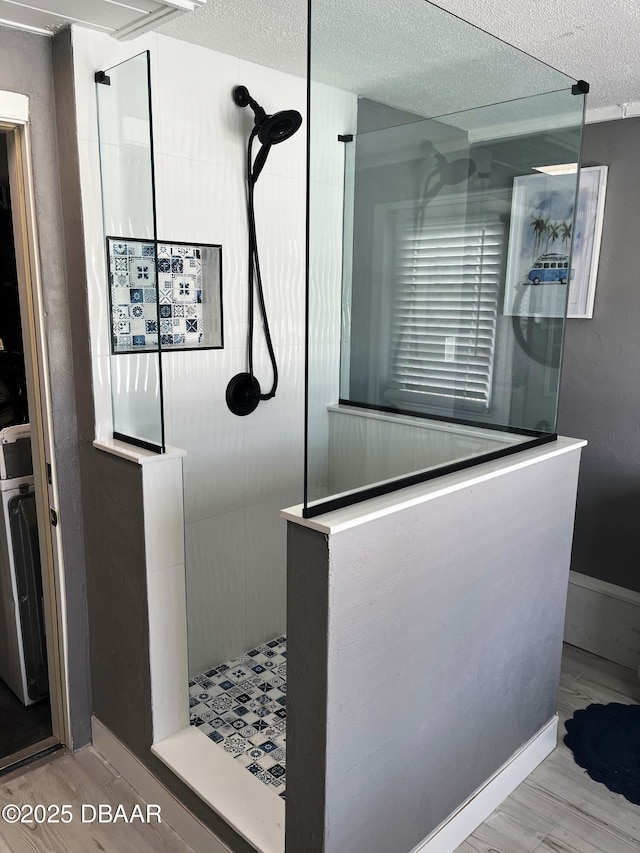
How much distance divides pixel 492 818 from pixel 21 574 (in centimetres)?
179

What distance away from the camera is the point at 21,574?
96.1 inches

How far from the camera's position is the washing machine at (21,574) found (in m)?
2.39

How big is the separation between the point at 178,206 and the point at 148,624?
135cm

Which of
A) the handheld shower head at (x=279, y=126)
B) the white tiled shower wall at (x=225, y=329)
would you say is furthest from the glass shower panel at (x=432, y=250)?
the white tiled shower wall at (x=225, y=329)

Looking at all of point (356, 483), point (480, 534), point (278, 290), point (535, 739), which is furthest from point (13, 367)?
point (535, 739)

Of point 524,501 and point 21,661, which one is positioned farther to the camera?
point 21,661

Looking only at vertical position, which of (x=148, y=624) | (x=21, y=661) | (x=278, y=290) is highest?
(x=278, y=290)

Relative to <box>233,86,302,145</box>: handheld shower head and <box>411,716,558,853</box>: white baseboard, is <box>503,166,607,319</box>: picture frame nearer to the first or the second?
<box>233,86,302,145</box>: handheld shower head

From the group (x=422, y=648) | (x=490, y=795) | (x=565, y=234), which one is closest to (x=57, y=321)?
(x=422, y=648)

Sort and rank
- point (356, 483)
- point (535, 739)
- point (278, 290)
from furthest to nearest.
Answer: point (278, 290) < point (535, 739) < point (356, 483)

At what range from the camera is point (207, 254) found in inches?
92.3

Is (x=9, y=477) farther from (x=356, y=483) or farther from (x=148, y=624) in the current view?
(x=356, y=483)

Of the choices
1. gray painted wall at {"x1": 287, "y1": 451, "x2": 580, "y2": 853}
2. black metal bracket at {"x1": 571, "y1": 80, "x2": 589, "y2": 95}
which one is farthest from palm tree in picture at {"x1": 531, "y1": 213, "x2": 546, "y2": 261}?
gray painted wall at {"x1": 287, "y1": 451, "x2": 580, "y2": 853}

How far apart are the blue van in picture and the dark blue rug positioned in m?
1.61
